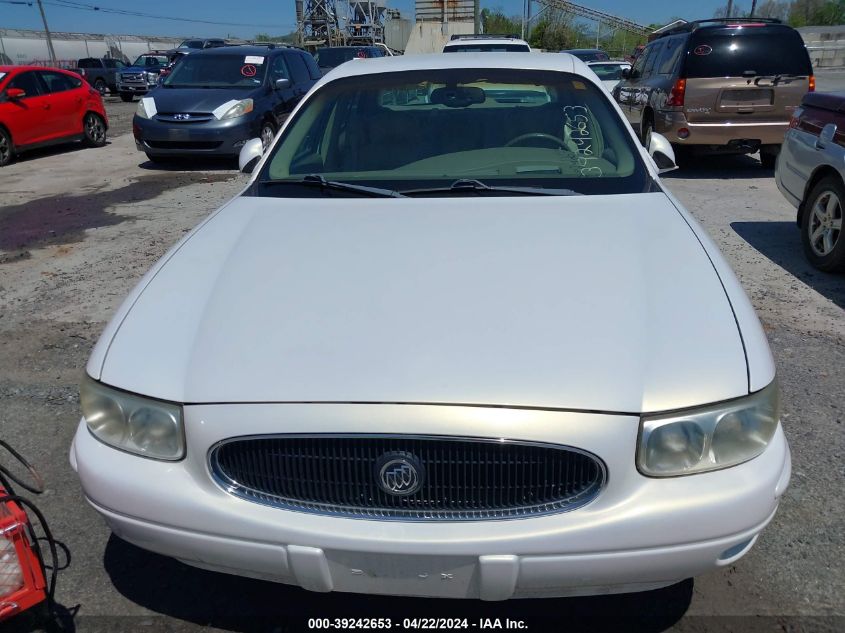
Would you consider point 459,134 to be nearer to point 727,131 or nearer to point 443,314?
point 443,314

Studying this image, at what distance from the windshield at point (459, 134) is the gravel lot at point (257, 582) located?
5.08 ft

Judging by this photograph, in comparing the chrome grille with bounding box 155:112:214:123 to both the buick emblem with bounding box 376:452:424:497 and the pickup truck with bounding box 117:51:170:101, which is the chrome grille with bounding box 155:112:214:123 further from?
the pickup truck with bounding box 117:51:170:101

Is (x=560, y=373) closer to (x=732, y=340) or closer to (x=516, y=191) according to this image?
(x=732, y=340)

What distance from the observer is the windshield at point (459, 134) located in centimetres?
321

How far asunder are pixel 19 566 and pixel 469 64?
9.46ft

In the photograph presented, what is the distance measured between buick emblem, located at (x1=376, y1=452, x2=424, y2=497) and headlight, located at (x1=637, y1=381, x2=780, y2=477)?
0.57 metres

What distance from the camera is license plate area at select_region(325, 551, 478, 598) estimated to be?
1.84 meters

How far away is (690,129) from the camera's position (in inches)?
366

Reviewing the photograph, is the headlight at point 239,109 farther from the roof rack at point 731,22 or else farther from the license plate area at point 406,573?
the license plate area at point 406,573

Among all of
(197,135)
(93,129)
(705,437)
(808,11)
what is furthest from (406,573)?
(808,11)

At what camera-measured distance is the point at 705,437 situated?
1.88 meters

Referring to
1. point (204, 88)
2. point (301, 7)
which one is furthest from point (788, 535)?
point (301, 7)

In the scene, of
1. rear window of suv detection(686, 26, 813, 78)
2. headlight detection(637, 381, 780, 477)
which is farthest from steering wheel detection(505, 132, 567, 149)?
rear window of suv detection(686, 26, 813, 78)

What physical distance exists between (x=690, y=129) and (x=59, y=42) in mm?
49993
